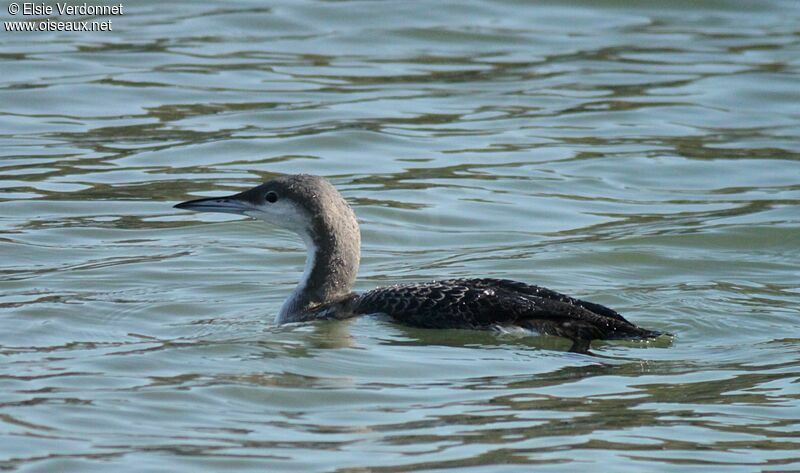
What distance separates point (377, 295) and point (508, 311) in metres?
0.76

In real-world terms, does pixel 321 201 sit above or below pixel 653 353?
above

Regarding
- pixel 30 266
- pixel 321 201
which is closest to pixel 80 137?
pixel 30 266

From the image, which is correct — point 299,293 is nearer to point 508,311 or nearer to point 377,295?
point 377,295

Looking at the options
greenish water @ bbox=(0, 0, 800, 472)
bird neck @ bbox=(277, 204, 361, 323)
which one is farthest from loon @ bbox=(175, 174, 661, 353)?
greenish water @ bbox=(0, 0, 800, 472)

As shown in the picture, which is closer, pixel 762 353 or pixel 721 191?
pixel 762 353

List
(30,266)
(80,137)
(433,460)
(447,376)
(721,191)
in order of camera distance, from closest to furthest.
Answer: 1. (433,460)
2. (447,376)
3. (30,266)
4. (721,191)
5. (80,137)

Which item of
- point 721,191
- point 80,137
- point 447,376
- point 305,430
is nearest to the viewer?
point 305,430

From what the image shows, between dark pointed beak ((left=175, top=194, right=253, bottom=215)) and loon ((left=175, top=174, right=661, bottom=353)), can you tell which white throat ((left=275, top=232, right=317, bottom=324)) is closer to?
loon ((left=175, top=174, right=661, bottom=353))

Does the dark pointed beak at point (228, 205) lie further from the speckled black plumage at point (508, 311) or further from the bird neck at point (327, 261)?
the speckled black plumage at point (508, 311)

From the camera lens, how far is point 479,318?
293 inches

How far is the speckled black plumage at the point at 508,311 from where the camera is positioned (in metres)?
7.38

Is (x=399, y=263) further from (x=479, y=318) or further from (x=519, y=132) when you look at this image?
(x=519, y=132)

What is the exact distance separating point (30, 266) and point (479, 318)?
10.2ft

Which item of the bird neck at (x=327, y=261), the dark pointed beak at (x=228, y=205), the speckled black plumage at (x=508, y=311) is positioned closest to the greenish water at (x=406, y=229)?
the speckled black plumage at (x=508, y=311)
